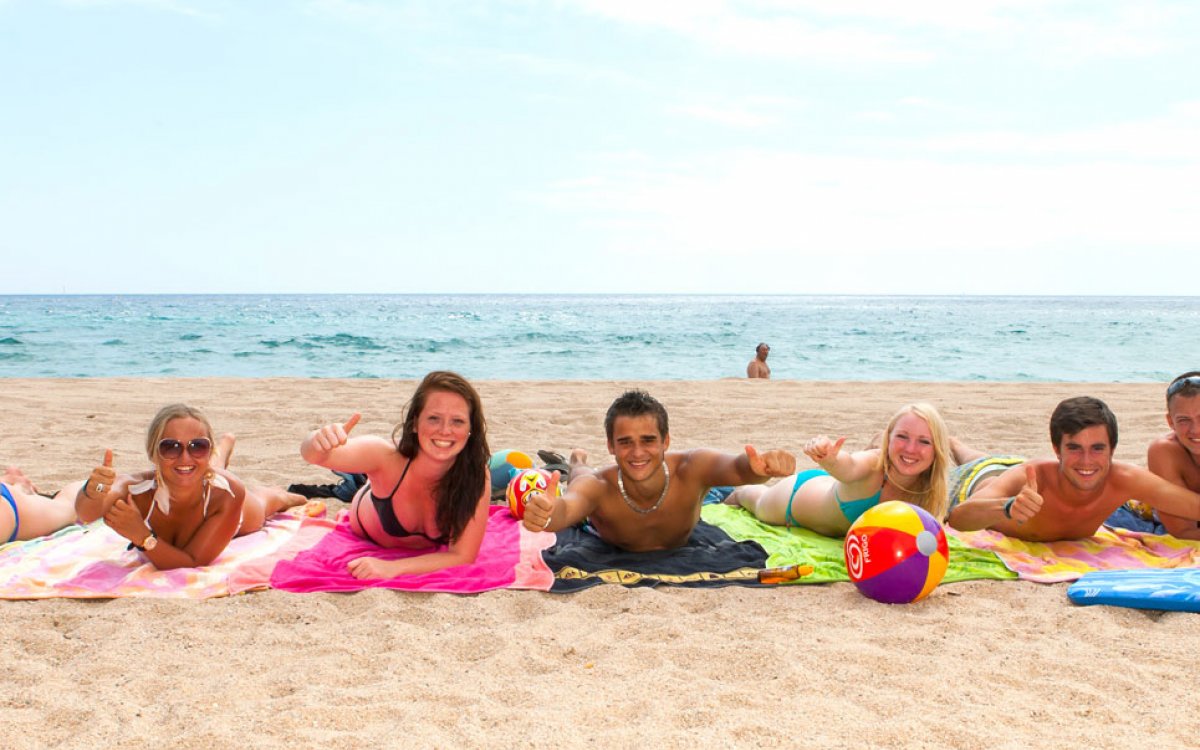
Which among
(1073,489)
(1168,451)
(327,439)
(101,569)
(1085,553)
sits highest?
(327,439)

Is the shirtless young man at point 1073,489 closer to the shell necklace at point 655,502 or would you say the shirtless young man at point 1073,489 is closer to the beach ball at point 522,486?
the shell necklace at point 655,502

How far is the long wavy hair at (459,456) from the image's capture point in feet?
19.0

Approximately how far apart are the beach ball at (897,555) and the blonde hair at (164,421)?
418 cm

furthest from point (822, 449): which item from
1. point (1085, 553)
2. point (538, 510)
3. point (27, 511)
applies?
point (27, 511)

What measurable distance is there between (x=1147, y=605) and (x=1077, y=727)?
1.88m

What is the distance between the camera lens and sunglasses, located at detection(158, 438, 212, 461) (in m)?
5.56

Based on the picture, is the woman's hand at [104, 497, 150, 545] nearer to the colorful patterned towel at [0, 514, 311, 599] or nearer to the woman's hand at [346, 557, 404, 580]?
the colorful patterned towel at [0, 514, 311, 599]

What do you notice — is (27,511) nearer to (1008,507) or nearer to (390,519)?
(390,519)

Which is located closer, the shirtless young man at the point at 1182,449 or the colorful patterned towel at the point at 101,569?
the colorful patterned towel at the point at 101,569

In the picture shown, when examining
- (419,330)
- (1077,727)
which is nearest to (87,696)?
(1077,727)

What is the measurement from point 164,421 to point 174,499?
22.1 inches

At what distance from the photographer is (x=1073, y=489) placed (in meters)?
6.26

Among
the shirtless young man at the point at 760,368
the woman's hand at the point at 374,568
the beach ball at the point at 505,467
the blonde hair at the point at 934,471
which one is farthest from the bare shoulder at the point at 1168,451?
the shirtless young man at the point at 760,368

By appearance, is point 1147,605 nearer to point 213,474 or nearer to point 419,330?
point 213,474
